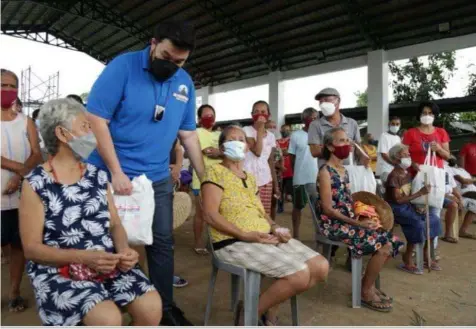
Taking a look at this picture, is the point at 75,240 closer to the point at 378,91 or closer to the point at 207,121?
the point at 207,121

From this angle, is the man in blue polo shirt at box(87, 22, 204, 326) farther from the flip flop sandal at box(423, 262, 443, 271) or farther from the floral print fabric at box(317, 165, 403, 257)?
the flip flop sandal at box(423, 262, 443, 271)

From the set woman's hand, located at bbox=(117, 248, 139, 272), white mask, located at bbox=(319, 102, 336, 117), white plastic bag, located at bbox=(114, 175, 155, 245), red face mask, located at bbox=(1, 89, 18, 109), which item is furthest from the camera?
white mask, located at bbox=(319, 102, 336, 117)

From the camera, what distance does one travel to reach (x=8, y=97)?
8.02 feet

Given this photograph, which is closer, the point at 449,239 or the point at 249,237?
the point at 249,237

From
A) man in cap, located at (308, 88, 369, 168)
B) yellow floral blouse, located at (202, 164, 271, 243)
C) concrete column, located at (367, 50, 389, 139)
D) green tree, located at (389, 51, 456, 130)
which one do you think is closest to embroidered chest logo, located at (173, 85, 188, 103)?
yellow floral blouse, located at (202, 164, 271, 243)

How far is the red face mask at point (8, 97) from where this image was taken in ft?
7.98

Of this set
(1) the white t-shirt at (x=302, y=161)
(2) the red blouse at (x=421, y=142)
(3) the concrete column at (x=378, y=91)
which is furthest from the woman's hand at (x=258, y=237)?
(3) the concrete column at (x=378, y=91)

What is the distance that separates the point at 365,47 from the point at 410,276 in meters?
9.54

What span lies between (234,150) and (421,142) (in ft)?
8.01

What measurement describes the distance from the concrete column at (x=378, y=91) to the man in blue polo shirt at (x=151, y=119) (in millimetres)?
10049

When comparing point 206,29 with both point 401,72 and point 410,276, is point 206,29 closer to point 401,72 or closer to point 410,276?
point 401,72

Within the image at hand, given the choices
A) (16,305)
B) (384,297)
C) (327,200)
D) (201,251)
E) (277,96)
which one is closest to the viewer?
(16,305)

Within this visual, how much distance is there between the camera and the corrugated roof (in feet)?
33.2

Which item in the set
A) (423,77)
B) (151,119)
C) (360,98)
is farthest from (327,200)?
(360,98)
